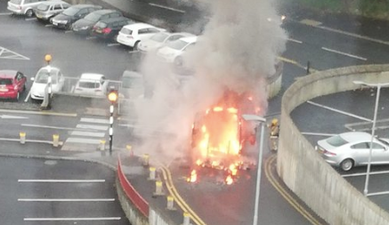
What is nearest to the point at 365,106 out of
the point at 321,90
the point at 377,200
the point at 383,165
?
the point at 321,90

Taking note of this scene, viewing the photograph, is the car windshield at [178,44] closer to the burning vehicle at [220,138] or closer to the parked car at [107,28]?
the parked car at [107,28]

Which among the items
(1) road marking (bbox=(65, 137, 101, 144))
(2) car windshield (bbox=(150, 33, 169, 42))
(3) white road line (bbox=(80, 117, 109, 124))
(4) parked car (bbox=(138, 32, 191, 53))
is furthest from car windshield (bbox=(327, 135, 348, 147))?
(2) car windshield (bbox=(150, 33, 169, 42))

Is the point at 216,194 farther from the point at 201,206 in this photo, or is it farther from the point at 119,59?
the point at 119,59

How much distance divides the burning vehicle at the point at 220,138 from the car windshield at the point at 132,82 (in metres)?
7.06

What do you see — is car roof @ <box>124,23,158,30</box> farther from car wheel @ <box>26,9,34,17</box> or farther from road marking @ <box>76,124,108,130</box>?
road marking @ <box>76,124,108,130</box>

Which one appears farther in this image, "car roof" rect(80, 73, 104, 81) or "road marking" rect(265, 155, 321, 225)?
"car roof" rect(80, 73, 104, 81)

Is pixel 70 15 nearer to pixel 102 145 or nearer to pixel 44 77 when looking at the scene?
pixel 44 77

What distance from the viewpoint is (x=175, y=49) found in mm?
48281

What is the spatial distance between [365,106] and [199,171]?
1217 cm

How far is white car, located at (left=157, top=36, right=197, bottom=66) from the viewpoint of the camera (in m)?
47.5

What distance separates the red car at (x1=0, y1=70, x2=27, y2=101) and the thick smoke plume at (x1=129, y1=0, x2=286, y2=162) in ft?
22.8

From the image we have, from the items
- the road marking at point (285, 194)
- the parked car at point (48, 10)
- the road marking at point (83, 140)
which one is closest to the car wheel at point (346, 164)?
the road marking at point (285, 194)

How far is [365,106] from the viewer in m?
42.3

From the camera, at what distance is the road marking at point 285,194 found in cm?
3020
